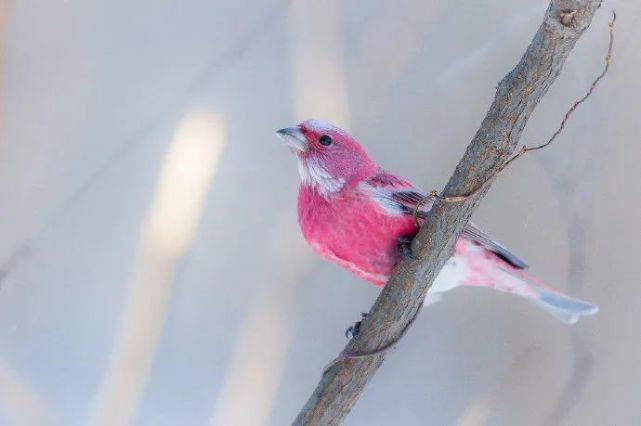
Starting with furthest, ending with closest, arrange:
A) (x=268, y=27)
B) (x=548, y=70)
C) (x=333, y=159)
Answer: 1. (x=268, y=27)
2. (x=333, y=159)
3. (x=548, y=70)

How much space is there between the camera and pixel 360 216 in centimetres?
132

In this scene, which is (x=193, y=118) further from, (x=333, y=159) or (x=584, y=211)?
(x=584, y=211)

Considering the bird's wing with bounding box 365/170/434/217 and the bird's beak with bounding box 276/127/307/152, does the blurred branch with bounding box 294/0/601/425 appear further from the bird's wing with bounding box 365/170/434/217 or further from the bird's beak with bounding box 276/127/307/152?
the bird's beak with bounding box 276/127/307/152

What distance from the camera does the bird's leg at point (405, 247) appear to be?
1.19m

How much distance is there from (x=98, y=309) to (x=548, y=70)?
1.27m

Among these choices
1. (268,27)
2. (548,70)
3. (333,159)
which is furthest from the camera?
(268,27)

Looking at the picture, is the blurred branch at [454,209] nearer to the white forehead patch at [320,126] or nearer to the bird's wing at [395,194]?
the bird's wing at [395,194]

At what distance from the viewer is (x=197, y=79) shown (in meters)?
1.64

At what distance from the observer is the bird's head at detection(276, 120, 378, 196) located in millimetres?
1362

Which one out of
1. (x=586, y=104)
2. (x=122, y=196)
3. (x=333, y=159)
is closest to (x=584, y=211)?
(x=586, y=104)

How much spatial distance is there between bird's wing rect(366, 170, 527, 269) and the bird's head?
0.11 feet

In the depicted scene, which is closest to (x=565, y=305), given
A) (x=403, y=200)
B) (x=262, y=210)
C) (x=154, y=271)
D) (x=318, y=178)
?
(x=403, y=200)

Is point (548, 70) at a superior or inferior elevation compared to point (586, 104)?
inferior

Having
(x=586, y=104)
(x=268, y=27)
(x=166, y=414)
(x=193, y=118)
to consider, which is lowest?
(x=166, y=414)
